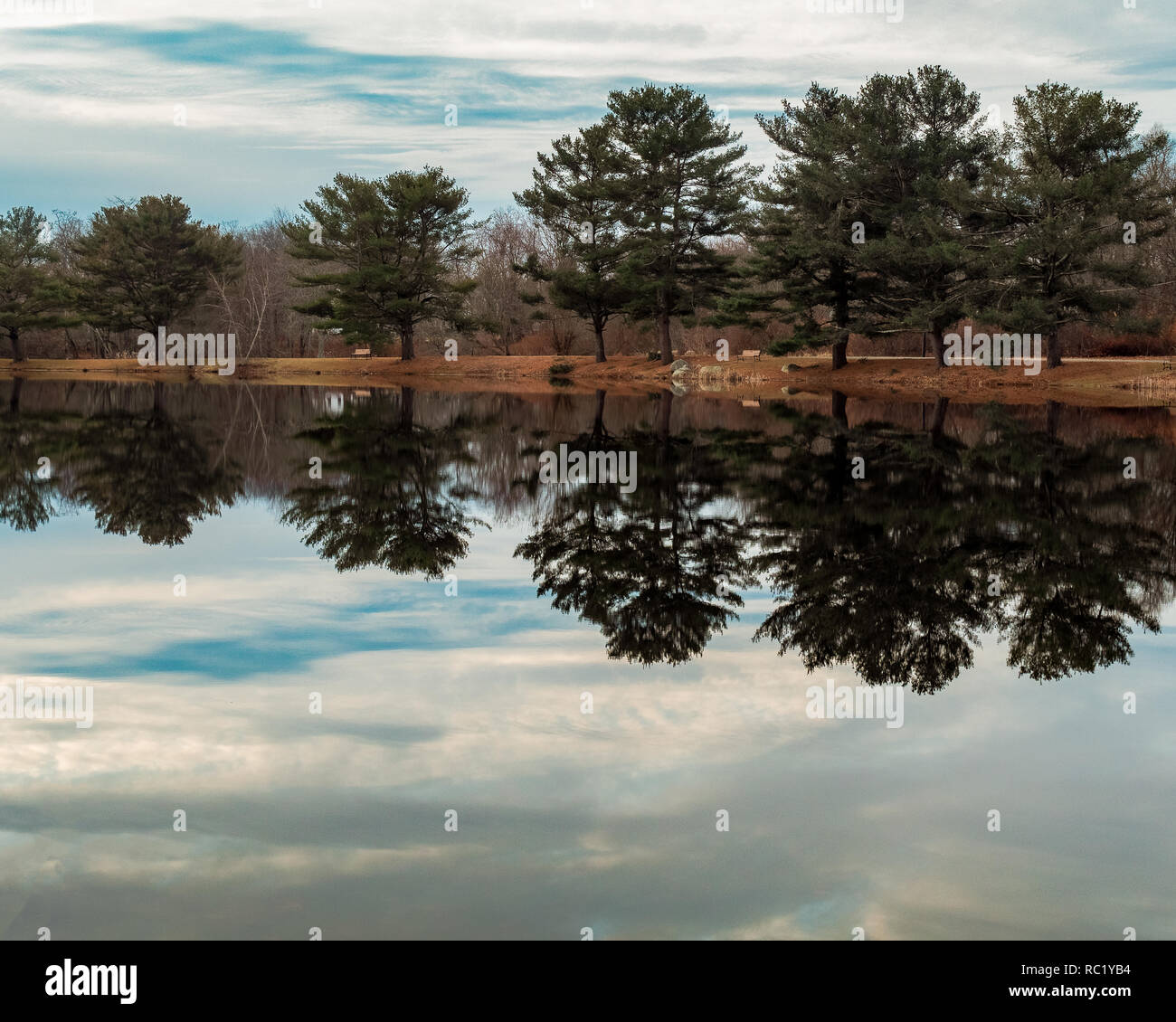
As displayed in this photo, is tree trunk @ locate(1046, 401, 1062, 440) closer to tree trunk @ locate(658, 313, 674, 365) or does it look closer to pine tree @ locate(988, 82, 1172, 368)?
pine tree @ locate(988, 82, 1172, 368)

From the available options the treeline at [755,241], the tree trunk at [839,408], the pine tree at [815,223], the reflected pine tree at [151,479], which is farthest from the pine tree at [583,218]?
the reflected pine tree at [151,479]

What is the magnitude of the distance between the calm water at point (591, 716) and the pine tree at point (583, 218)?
145 ft

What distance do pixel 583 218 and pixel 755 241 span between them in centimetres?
1130

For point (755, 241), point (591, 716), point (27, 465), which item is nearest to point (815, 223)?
point (755, 241)

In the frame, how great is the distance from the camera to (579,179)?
196 feet

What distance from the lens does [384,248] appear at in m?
63.6

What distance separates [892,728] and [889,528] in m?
6.17

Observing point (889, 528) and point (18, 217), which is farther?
point (18, 217)

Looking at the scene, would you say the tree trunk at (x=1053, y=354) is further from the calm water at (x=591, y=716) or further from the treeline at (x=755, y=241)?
the calm water at (x=591, y=716)

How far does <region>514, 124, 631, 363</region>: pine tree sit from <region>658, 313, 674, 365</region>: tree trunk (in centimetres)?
244

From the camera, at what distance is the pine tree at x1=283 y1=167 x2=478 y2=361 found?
62.2 m
